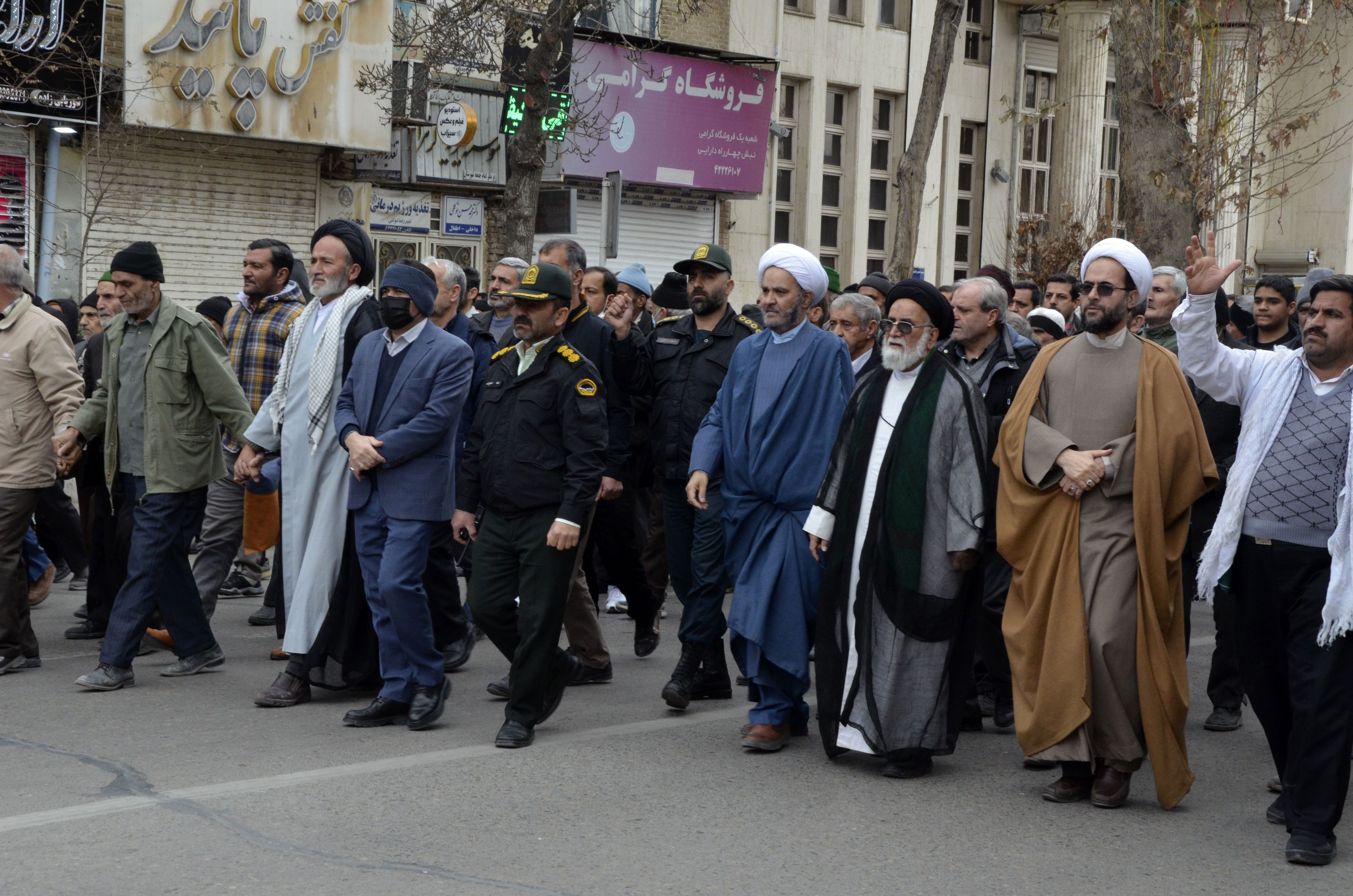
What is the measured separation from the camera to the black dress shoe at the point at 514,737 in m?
6.71

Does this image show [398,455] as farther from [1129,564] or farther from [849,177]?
[849,177]

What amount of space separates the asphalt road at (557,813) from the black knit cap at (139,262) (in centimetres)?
198

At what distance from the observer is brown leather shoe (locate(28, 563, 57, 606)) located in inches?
381

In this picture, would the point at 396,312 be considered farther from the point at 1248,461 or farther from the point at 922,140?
the point at 922,140

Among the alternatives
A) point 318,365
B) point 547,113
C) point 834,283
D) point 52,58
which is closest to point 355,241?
point 318,365

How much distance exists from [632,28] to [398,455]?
19.0 meters

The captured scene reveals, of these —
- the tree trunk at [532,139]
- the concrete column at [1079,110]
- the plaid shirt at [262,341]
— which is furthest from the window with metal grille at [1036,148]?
the plaid shirt at [262,341]

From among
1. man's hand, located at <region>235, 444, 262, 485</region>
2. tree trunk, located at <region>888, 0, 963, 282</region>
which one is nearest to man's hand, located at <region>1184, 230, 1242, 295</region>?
man's hand, located at <region>235, 444, 262, 485</region>

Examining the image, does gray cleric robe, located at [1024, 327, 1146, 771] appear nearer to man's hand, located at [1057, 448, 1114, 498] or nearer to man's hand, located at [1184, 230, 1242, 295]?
man's hand, located at [1057, 448, 1114, 498]

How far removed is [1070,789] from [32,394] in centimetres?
522

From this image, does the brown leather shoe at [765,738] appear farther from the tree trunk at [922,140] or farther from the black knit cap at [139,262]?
the tree trunk at [922,140]

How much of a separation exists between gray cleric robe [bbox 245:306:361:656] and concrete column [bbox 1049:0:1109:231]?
24.8 metres

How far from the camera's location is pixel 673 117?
2525 centimetres

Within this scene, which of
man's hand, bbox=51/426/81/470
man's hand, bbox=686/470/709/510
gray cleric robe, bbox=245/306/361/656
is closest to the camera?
man's hand, bbox=686/470/709/510
